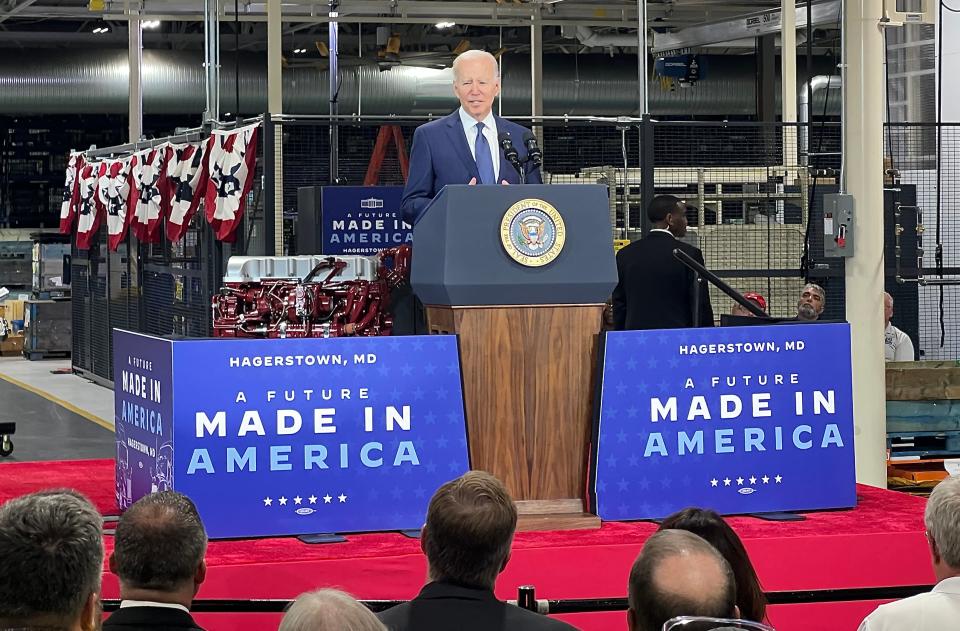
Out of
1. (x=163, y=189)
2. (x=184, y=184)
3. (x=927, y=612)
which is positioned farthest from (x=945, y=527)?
(x=163, y=189)

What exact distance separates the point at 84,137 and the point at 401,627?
25159 millimetres

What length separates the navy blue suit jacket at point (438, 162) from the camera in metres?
5.88

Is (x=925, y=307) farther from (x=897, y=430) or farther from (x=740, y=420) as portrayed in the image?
(x=740, y=420)

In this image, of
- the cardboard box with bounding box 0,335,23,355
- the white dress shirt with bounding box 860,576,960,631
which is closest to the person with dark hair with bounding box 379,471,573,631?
the white dress shirt with bounding box 860,576,960,631

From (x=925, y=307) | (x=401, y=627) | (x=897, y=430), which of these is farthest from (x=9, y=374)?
(x=401, y=627)

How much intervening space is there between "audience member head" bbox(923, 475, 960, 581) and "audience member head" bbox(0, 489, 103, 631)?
74.5 inches

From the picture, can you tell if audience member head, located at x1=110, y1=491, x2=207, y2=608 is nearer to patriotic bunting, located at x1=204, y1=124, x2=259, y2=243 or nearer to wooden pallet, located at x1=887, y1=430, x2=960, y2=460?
wooden pallet, located at x1=887, y1=430, x2=960, y2=460

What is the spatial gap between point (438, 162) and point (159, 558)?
3.00 metres

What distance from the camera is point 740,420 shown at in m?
5.74

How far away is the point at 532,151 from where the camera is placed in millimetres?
5922

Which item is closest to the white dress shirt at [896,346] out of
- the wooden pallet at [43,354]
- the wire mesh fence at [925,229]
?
the wire mesh fence at [925,229]

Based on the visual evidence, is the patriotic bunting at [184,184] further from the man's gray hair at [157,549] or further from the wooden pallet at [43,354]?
the wooden pallet at [43,354]

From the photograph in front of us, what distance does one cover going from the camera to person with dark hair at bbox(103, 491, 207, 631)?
10.3 feet

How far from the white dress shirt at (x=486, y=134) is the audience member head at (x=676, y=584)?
134 inches
